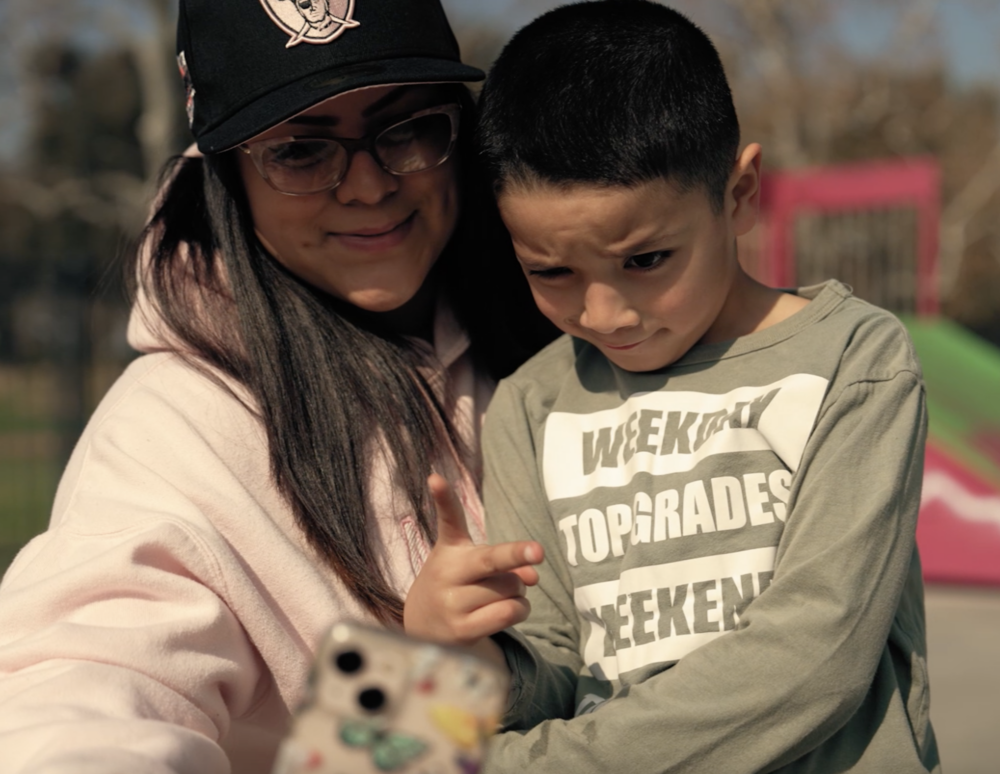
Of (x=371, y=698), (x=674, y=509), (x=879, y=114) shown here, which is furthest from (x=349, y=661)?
(x=879, y=114)

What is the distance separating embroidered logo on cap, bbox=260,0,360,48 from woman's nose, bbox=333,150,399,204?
0.20m

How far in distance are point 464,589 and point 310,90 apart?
0.83 metres

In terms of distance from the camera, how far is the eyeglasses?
1996mm

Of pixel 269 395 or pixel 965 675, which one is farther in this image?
pixel 965 675

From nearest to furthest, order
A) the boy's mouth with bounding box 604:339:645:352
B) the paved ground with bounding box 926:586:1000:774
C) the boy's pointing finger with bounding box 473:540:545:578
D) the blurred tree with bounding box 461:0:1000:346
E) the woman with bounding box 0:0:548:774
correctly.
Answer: the boy's pointing finger with bounding box 473:540:545:578
the woman with bounding box 0:0:548:774
the boy's mouth with bounding box 604:339:645:352
the paved ground with bounding box 926:586:1000:774
the blurred tree with bounding box 461:0:1000:346

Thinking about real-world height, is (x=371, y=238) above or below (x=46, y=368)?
above

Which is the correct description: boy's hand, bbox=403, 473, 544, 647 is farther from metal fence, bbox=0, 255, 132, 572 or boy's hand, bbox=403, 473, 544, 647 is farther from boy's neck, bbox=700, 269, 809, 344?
metal fence, bbox=0, 255, 132, 572

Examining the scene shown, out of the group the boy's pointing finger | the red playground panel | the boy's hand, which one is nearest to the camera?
the boy's pointing finger

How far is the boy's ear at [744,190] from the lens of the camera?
1938 mm

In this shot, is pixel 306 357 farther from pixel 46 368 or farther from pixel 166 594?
pixel 46 368

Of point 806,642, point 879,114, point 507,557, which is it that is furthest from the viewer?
point 879,114

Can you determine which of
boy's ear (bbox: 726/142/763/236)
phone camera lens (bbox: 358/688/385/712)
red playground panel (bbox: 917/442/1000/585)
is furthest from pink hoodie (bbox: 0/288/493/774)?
red playground panel (bbox: 917/442/1000/585)

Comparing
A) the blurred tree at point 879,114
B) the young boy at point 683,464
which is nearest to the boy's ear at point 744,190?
the young boy at point 683,464

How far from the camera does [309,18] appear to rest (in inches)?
75.9
